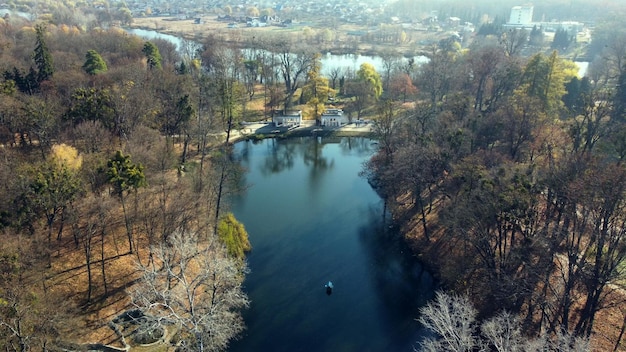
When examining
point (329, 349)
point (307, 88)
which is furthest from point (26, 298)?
point (307, 88)

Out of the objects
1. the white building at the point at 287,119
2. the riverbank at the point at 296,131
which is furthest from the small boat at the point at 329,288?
the white building at the point at 287,119

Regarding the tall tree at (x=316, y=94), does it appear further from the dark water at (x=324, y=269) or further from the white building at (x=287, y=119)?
the dark water at (x=324, y=269)

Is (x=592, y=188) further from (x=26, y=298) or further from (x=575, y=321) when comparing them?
(x=26, y=298)

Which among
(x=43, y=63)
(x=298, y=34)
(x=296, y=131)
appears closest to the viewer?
(x=43, y=63)

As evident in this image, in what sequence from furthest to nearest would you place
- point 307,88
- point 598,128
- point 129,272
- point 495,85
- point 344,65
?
1. point 344,65
2. point 307,88
3. point 495,85
4. point 598,128
5. point 129,272

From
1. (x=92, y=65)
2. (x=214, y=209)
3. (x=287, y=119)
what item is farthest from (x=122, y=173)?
(x=287, y=119)

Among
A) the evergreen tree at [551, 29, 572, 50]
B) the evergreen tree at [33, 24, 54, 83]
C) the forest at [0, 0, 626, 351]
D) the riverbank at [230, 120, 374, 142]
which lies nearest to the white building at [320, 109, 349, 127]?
the riverbank at [230, 120, 374, 142]

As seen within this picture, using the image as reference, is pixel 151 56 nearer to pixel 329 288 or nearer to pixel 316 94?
pixel 316 94
